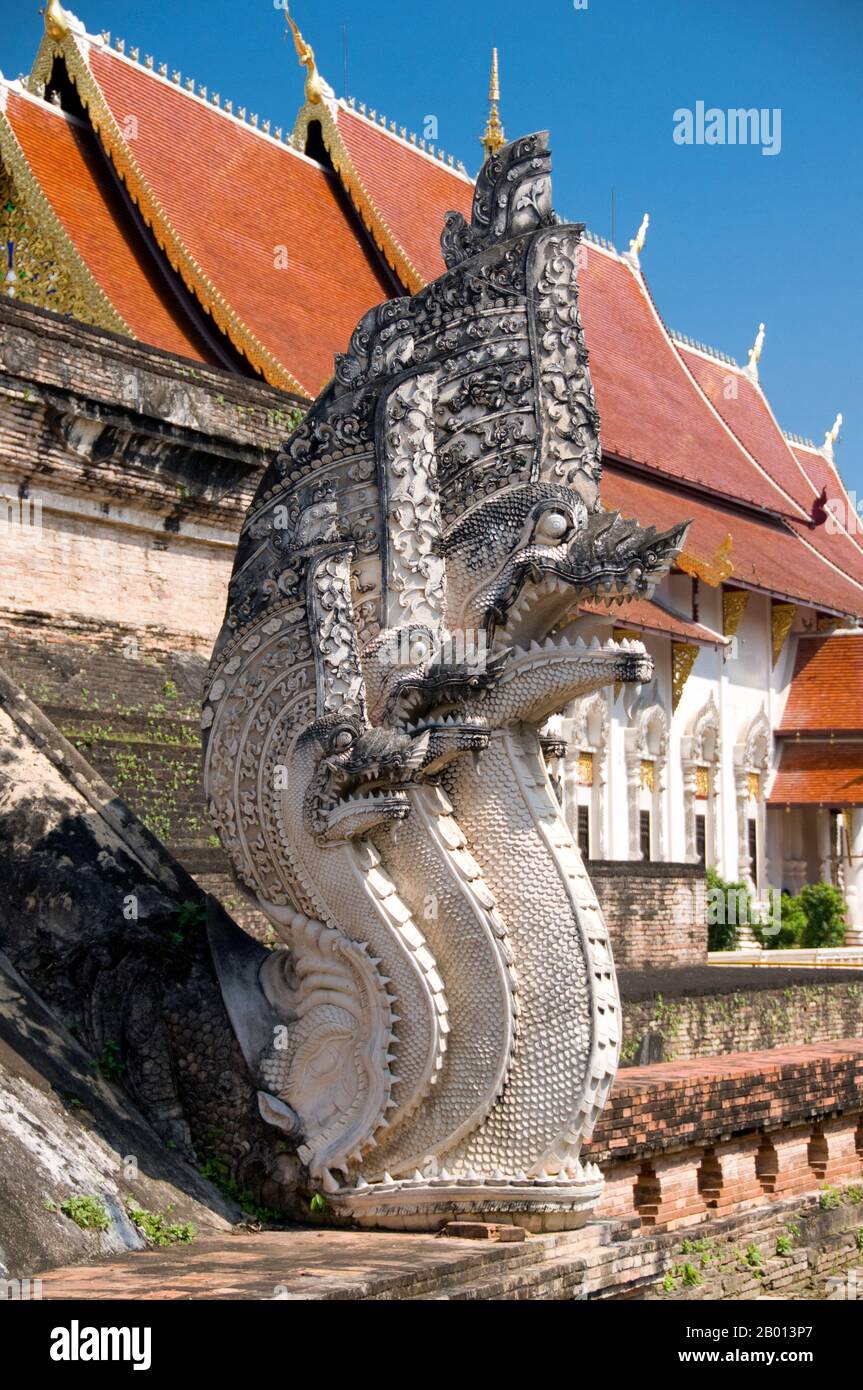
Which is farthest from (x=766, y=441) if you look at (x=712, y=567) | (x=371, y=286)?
(x=371, y=286)

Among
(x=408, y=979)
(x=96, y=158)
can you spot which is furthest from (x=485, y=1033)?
(x=96, y=158)

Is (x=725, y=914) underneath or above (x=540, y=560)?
underneath

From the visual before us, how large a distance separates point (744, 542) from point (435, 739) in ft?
75.9

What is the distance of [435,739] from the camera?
205 inches

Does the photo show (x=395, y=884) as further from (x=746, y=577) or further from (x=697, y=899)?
(x=746, y=577)

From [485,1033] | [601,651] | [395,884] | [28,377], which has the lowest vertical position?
[485,1033]

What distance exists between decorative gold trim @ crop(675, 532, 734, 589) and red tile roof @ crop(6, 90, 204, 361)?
7.81m

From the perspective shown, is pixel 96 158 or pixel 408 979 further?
pixel 96 158

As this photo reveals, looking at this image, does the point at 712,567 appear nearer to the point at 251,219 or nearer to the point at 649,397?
the point at 649,397

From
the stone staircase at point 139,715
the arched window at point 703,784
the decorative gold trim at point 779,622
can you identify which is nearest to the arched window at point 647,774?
the arched window at point 703,784

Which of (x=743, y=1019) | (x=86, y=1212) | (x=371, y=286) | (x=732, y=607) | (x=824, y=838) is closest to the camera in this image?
(x=86, y=1212)

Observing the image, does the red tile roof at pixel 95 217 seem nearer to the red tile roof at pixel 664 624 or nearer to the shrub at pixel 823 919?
the red tile roof at pixel 664 624

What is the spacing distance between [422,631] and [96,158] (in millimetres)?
14081
